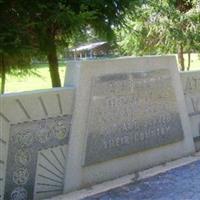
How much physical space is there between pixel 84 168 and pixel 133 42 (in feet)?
28.5

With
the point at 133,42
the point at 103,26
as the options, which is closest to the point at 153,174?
the point at 103,26

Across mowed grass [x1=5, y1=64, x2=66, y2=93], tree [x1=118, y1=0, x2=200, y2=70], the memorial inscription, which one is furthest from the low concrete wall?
tree [x1=118, y1=0, x2=200, y2=70]

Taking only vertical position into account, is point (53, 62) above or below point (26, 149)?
above

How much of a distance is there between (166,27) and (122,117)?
799 cm

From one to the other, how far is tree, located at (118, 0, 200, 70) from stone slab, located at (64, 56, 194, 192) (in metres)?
6.72

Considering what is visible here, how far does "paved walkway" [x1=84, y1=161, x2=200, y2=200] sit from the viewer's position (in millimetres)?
4840

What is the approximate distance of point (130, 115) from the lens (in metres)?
5.71

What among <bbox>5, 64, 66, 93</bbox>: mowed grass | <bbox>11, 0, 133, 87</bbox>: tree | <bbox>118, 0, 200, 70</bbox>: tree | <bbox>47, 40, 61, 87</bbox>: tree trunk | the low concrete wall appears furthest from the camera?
<bbox>118, 0, 200, 70</bbox>: tree

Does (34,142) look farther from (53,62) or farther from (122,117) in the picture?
(53,62)

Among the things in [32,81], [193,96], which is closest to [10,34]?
[193,96]

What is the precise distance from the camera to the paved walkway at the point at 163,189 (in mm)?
4840

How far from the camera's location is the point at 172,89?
20.6 feet

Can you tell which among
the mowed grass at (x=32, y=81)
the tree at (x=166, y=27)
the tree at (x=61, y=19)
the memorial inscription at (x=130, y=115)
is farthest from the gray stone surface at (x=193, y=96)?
the tree at (x=166, y=27)

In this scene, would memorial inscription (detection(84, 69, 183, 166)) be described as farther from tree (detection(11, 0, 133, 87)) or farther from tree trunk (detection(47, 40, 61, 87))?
tree trunk (detection(47, 40, 61, 87))
